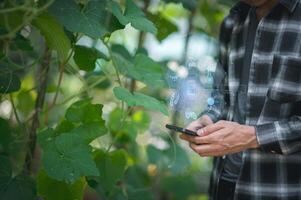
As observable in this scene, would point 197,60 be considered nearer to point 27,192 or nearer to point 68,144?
point 68,144

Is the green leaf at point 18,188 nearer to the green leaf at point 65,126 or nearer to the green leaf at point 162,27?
the green leaf at point 65,126

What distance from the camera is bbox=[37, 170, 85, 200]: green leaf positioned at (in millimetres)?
1544

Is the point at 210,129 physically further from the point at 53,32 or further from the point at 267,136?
the point at 53,32

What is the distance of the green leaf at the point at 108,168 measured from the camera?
1730mm

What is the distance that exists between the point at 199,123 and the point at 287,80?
26cm

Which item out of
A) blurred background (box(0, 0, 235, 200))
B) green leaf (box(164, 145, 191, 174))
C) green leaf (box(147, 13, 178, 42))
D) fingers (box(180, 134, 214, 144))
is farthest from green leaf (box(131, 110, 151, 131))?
fingers (box(180, 134, 214, 144))

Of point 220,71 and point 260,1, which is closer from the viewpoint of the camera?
point 260,1

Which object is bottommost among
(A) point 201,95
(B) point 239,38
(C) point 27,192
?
(C) point 27,192

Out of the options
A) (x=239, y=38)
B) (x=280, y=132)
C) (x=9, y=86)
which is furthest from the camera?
(x=239, y=38)

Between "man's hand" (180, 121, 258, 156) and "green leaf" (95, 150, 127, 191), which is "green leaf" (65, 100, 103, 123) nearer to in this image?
"green leaf" (95, 150, 127, 191)

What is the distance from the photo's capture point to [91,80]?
2.00 meters

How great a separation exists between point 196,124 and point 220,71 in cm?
26

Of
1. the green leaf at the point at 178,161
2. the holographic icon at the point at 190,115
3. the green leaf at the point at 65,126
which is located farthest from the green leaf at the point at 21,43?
the green leaf at the point at 178,161

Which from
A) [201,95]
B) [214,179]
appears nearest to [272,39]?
[201,95]
